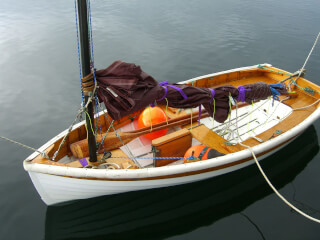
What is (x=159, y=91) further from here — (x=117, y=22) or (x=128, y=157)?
(x=117, y=22)

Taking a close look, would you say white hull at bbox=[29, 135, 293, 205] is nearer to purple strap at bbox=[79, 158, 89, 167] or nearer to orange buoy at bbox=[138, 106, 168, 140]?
purple strap at bbox=[79, 158, 89, 167]

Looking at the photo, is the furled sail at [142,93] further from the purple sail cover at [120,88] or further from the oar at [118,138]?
the oar at [118,138]

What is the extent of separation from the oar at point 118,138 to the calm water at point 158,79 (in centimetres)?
136

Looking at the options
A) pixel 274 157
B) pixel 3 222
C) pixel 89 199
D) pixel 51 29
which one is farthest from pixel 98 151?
pixel 51 29

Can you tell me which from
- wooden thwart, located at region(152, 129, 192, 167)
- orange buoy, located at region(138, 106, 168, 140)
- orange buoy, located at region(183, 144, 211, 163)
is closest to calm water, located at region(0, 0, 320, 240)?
wooden thwart, located at region(152, 129, 192, 167)

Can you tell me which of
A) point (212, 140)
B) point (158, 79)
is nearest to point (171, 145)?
point (212, 140)

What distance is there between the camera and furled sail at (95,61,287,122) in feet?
17.7

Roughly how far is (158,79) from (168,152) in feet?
23.1

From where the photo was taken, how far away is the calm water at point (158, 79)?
21.0 ft

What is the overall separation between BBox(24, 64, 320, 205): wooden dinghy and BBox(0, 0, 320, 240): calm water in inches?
27.9

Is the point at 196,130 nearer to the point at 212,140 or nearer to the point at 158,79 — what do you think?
the point at 212,140

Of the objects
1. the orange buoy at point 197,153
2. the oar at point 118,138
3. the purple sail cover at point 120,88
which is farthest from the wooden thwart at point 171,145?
the purple sail cover at point 120,88

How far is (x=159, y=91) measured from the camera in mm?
5836

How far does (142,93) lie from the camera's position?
18.5ft
